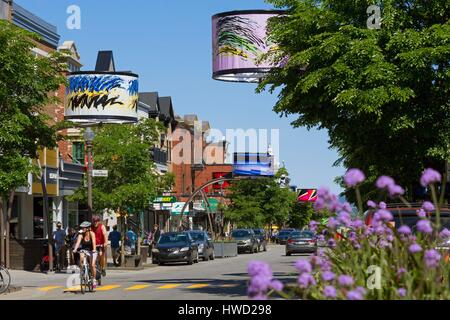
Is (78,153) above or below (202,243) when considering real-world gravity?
above

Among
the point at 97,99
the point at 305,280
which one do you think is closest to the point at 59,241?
the point at 97,99

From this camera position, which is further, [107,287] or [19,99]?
[107,287]

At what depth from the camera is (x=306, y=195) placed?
144875 millimetres

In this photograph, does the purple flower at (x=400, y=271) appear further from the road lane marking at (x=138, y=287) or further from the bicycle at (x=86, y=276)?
the road lane marking at (x=138, y=287)

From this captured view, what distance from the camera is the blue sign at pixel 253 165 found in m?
115

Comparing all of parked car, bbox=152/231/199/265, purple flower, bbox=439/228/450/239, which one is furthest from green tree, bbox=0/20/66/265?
parked car, bbox=152/231/199/265

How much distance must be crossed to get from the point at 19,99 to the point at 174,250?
19860 millimetres

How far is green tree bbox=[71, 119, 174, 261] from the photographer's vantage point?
39250 mm

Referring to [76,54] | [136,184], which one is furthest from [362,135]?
[76,54]

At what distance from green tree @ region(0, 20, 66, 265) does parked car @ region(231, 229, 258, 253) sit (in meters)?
37.1

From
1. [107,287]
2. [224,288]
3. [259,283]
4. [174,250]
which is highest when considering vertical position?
[259,283]

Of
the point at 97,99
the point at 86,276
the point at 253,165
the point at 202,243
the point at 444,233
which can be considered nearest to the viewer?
the point at 444,233

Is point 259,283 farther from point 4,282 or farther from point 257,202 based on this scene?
point 257,202

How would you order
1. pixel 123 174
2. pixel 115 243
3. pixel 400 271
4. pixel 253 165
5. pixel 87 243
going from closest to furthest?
pixel 400 271, pixel 87 243, pixel 115 243, pixel 123 174, pixel 253 165
